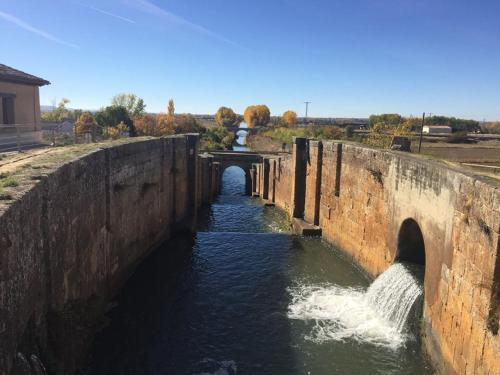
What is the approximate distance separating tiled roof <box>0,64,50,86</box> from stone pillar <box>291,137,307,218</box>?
1479cm

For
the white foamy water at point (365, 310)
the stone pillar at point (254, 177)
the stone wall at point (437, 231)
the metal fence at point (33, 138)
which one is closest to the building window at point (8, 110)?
the metal fence at point (33, 138)

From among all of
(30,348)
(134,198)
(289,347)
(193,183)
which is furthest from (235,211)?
(30,348)

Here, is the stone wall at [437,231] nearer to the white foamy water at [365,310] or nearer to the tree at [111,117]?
the white foamy water at [365,310]

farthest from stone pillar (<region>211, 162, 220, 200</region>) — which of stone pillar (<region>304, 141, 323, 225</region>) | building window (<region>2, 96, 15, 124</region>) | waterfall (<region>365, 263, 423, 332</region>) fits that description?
waterfall (<region>365, 263, 423, 332</region>)

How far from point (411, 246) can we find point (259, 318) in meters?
6.41

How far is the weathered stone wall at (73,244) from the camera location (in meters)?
7.39

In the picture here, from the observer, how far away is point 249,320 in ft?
47.4

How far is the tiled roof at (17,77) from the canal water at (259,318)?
10.7m

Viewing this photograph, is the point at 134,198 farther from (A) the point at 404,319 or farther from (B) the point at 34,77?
(A) the point at 404,319

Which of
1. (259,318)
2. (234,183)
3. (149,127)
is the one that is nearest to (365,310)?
(259,318)

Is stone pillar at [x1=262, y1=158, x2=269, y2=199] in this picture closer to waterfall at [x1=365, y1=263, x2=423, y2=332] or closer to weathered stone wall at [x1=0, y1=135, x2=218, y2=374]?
weathered stone wall at [x1=0, y1=135, x2=218, y2=374]

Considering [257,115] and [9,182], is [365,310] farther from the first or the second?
[257,115]

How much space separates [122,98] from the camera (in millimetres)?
81375

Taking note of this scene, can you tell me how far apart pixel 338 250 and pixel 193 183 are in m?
10.4
